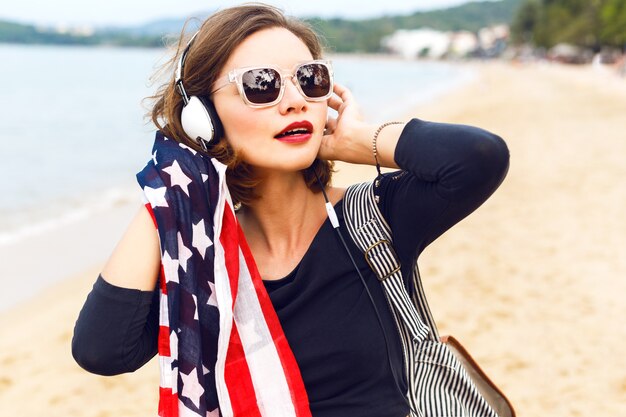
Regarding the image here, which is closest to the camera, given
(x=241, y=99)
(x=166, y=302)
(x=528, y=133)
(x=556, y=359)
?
(x=166, y=302)

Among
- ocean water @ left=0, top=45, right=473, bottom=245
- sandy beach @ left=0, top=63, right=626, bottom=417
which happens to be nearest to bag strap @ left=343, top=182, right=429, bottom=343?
ocean water @ left=0, top=45, right=473, bottom=245

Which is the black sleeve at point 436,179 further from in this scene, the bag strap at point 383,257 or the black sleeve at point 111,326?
the black sleeve at point 111,326

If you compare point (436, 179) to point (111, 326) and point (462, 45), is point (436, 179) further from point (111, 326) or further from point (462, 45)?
point (462, 45)

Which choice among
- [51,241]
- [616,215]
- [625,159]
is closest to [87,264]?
[51,241]

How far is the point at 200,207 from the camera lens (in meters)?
1.36

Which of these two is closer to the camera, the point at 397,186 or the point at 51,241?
the point at 397,186

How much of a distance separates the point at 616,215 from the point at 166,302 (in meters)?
7.04

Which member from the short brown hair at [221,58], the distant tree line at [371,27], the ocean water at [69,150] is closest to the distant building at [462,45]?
the distant tree line at [371,27]

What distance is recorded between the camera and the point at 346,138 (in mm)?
1634

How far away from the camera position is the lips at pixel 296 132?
149 cm

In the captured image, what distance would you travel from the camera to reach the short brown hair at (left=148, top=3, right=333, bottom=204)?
1481 millimetres

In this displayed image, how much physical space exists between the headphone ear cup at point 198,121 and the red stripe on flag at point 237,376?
0.44m

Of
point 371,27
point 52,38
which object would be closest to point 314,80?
point 52,38

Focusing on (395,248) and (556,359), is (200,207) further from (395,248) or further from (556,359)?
(556,359)
